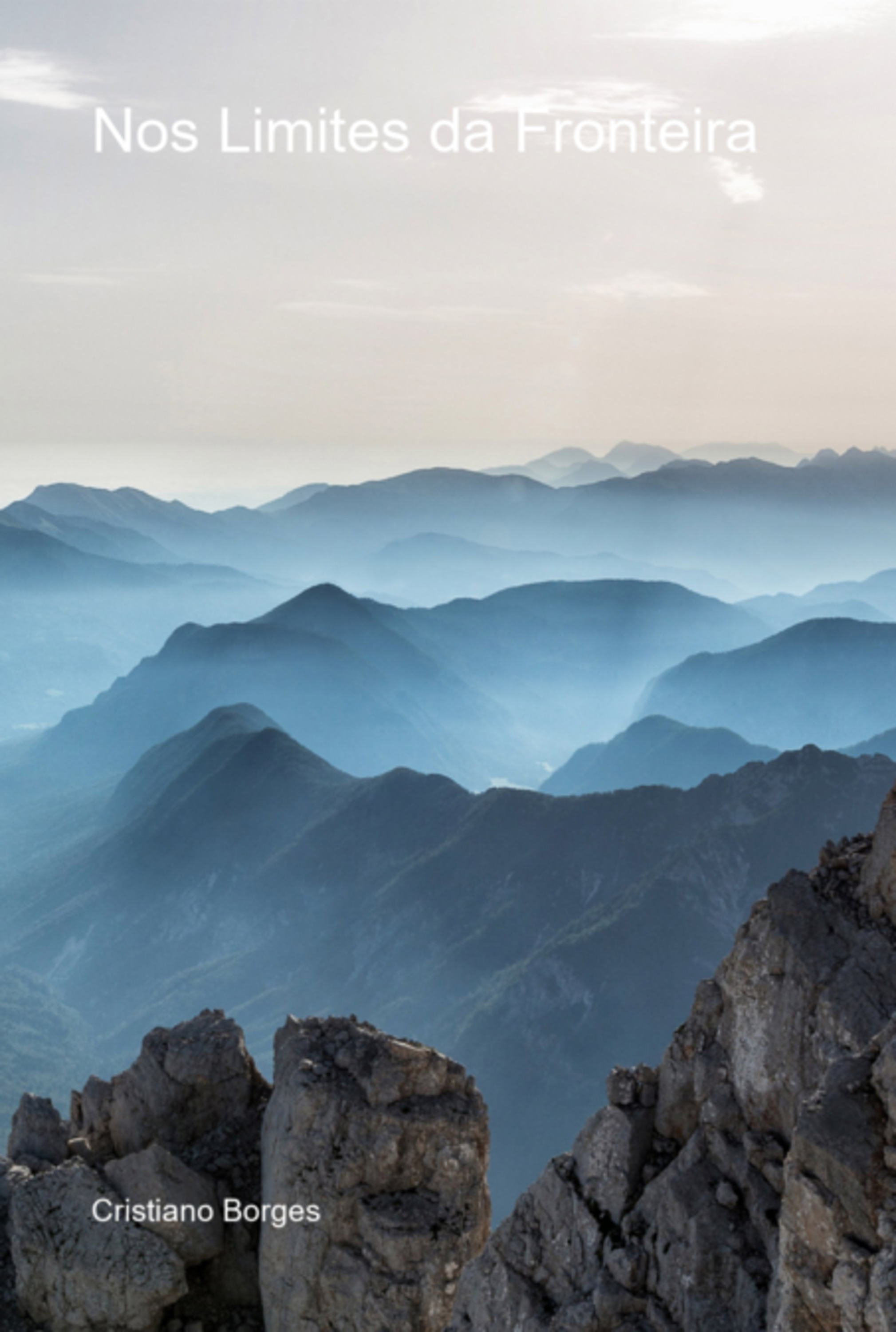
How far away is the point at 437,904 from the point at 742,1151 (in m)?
125

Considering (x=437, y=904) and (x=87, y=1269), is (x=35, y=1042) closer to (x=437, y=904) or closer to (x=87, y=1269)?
(x=437, y=904)

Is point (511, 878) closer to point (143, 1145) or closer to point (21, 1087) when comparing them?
point (21, 1087)

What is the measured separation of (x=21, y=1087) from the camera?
402 ft

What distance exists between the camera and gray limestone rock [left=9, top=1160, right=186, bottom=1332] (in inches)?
955

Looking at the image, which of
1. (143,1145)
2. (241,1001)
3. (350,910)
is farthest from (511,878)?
(143,1145)

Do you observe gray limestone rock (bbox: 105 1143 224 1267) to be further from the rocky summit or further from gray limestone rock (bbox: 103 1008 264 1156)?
gray limestone rock (bbox: 103 1008 264 1156)

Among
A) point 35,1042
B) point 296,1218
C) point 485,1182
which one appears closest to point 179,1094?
point 296,1218

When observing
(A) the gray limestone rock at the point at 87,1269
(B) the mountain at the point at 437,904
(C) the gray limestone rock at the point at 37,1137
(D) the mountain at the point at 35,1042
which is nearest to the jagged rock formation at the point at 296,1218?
(A) the gray limestone rock at the point at 87,1269

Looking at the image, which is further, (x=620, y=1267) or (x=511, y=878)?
(x=511, y=878)

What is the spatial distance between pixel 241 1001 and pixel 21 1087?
2630 cm

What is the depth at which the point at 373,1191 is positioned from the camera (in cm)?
2447

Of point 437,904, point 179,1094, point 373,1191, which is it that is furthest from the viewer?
point 437,904

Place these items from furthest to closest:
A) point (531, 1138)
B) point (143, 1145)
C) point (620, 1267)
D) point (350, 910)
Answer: point (350, 910) → point (531, 1138) → point (143, 1145) → point (620, 1267)

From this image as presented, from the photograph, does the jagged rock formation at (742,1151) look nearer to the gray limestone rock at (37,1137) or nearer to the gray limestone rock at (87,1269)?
the gray limestone rock at (87,1269)
